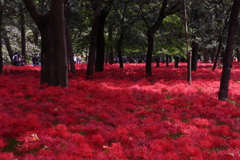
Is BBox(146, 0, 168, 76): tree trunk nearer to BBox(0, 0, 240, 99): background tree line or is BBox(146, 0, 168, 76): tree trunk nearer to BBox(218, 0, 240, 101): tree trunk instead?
BBox(0, 0, 240, 99): background tree line

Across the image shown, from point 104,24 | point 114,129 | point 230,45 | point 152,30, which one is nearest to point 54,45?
point 114,129

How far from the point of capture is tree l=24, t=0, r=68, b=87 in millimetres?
9094

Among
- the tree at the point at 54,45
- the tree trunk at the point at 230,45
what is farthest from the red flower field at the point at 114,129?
the tree at the point at 54,45

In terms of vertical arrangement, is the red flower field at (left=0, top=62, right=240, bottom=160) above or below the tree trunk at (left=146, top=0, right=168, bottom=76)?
below

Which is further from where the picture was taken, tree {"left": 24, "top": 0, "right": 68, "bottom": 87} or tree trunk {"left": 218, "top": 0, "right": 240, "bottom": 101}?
tree {"left": 24, "top": 0, "right": 68, "bottom": 87}

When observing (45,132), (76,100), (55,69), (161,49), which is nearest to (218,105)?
(76,100)

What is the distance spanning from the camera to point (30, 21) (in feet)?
60.0

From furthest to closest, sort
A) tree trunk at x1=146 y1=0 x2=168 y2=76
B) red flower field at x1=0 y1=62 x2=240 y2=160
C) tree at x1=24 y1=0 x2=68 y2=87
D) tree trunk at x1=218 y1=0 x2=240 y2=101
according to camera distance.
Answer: tree trunk at x1=146 y1=0 x2=168 y2=76 → tree at x1=24 y1=0 x2=68 y2=87 → tree trunk at x1=218 y1=0 x2=240 y2=101 → red flower field at x1=0 y1=62 x2=240 y2=160

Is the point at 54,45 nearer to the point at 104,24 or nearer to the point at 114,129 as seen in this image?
the point at 114,129

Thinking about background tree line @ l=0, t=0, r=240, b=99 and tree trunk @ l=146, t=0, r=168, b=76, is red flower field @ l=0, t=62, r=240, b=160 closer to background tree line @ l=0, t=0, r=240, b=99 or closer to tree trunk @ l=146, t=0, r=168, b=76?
background tree line @ l=0, t=0, r=240, b=99

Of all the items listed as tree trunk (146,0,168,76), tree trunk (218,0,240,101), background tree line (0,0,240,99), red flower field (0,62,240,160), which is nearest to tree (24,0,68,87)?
background tree line (0,0,240,99)

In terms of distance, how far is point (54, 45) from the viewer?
9.21m

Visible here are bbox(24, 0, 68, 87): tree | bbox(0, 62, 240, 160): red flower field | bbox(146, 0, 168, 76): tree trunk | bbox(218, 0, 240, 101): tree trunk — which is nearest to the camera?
bbox(0, 62, 240, 160): red flower field

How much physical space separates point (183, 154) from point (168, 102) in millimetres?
3927
